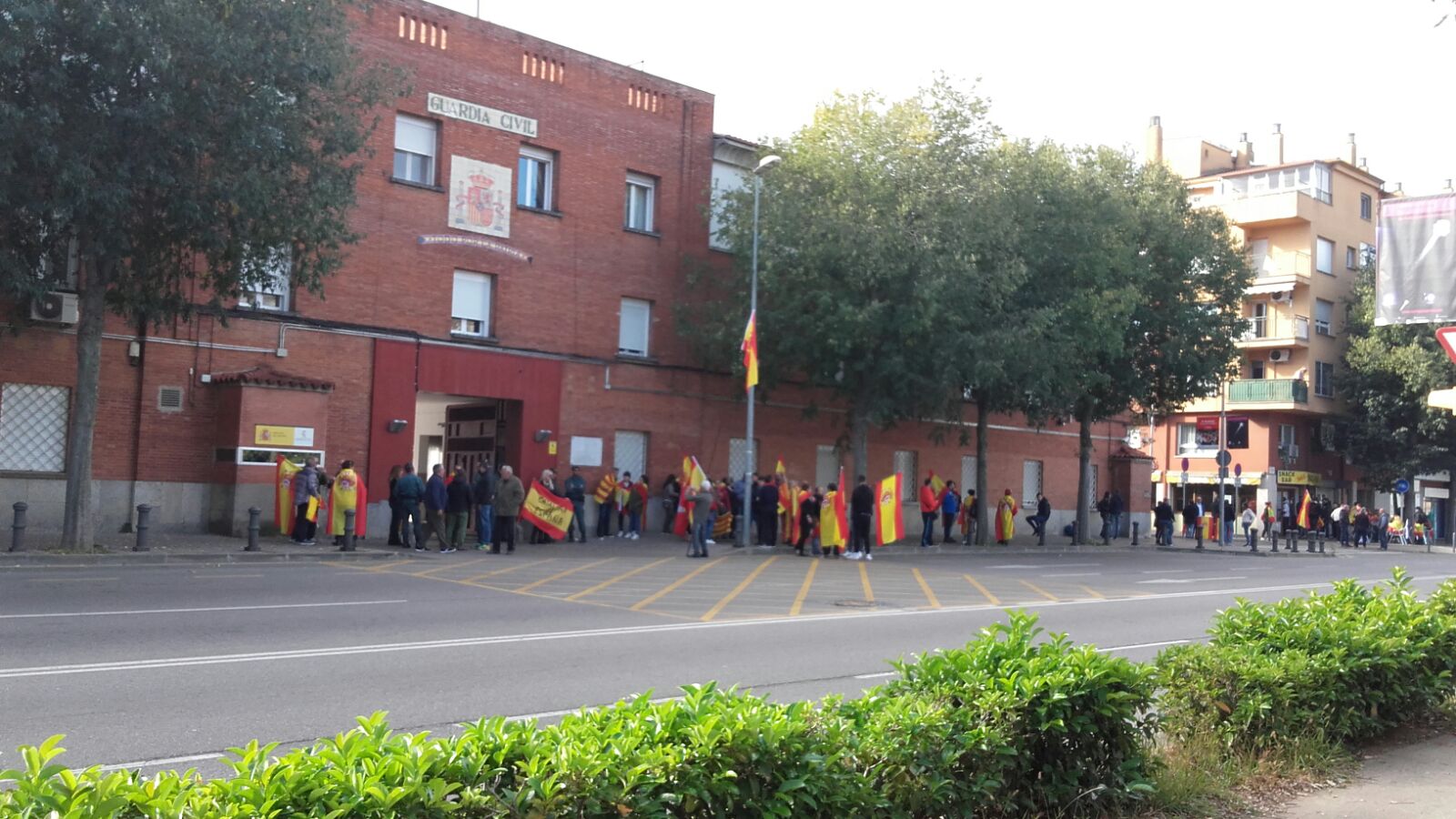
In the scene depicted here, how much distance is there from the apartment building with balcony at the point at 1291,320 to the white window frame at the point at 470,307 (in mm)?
38853

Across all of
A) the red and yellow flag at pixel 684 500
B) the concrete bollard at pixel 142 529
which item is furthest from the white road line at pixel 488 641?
the red and yellow flag at pixel 684 500

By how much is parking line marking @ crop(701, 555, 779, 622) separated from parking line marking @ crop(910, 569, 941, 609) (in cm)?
266

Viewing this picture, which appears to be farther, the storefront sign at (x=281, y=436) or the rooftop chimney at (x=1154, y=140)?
the rooftop chimney at (x=1154, y=140)

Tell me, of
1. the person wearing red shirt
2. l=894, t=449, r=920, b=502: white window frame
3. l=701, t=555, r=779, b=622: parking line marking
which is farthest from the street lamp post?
l=894, t=449, r=920, b=502: white window frame

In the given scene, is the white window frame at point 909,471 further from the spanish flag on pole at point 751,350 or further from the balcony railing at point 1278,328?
the balcony railing at point 1278,328

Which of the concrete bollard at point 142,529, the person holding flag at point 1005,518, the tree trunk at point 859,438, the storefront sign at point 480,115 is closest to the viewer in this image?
the concrete bollard at point 142,529

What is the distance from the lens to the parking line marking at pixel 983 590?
1781 cm

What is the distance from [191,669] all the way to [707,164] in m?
25.2

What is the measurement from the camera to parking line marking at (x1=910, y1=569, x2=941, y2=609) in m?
17.2

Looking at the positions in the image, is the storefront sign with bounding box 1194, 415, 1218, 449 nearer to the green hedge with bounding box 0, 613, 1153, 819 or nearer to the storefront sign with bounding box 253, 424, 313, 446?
the storefront sign with bounding box 253, 424, 313, 446

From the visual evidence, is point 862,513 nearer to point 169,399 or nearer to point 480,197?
point 480,197

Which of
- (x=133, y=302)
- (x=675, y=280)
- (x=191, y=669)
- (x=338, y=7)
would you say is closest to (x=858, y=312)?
(x=675, y=280)

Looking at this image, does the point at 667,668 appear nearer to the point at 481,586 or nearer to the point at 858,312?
the point at 481,586

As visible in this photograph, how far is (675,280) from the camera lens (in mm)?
32562
